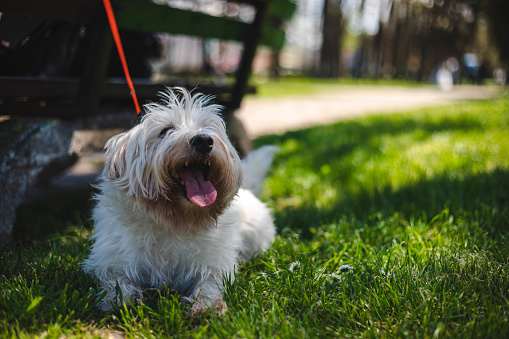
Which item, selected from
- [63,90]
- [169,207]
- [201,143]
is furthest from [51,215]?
[201,143]

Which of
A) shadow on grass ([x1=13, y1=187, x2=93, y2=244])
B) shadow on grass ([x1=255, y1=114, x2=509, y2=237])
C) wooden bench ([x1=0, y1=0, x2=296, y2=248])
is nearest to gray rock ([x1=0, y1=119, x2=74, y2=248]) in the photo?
wooden bench ([x1=0, y1=0, x2=296, y2=248])

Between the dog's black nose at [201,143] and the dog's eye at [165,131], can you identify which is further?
the dog's eye at [165,131]

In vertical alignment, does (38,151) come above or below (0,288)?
above

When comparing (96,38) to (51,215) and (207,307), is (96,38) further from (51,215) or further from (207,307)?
(207,307)

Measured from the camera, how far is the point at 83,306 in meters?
2.20

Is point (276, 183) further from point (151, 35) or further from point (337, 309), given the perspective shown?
point (337, 309)

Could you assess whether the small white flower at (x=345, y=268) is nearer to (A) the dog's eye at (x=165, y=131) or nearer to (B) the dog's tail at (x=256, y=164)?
(B) the dog's tail at (x=256, y=164)

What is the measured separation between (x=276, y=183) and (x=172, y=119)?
2.64 meters

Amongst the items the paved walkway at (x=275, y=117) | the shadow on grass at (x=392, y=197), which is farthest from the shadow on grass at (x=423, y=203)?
the paved walkway at (x=275, y=117)

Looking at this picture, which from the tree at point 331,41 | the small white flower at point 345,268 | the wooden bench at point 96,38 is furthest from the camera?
the tree at point 331,41

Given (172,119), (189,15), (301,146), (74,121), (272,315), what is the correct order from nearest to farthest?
(272,315) < (172,119) < (74,121) < (189,15) < (301,146)

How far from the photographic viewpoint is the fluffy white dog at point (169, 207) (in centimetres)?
228

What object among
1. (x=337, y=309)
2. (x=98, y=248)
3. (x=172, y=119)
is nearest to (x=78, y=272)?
(x=98, y=248)

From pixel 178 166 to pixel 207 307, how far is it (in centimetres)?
75
